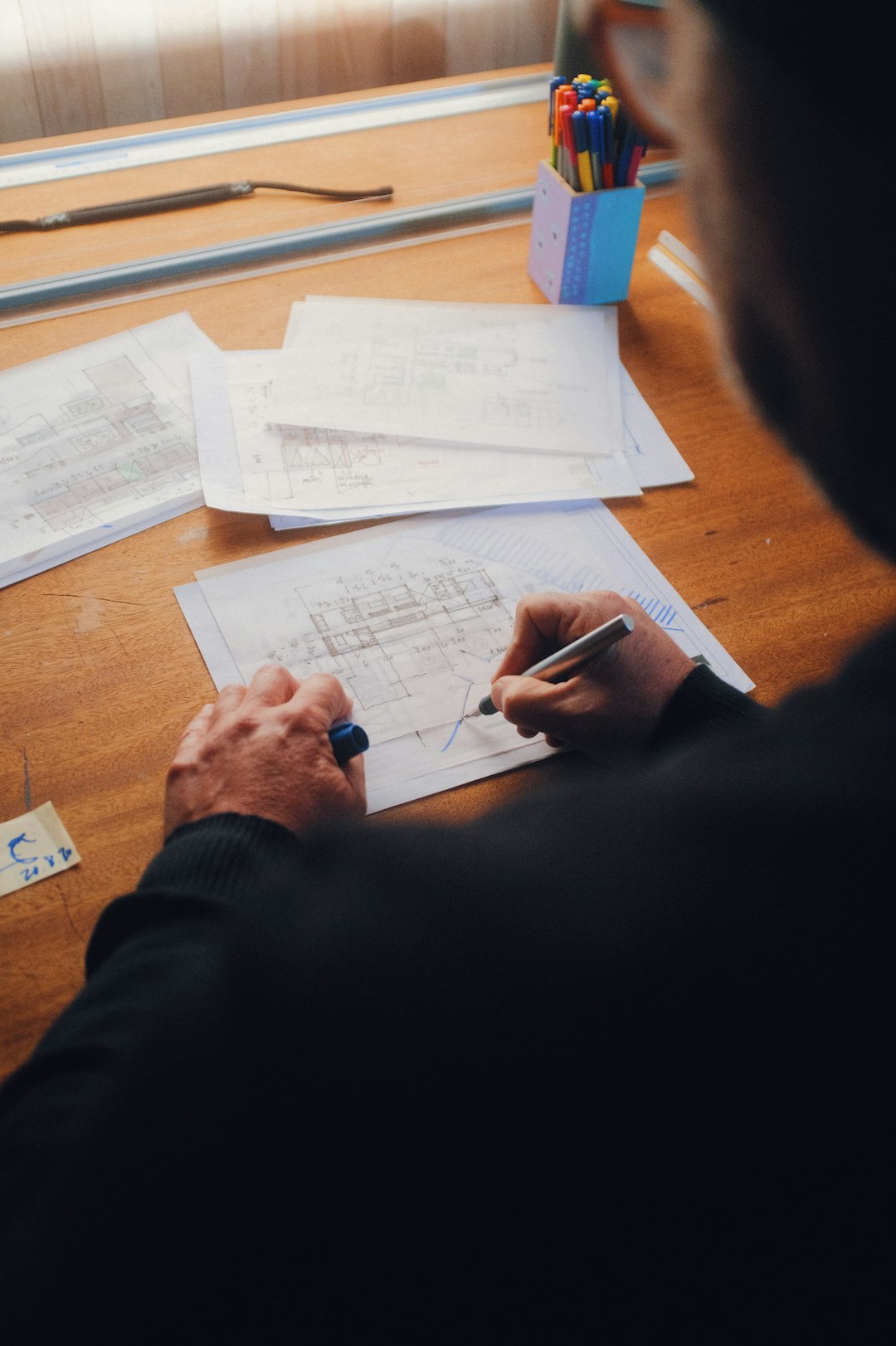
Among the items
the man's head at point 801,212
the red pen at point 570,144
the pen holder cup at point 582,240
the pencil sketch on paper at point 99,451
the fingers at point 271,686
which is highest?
the man's head at point 801,212

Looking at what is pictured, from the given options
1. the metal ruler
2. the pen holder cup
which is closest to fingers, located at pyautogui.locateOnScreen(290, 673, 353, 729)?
the pen holder cup

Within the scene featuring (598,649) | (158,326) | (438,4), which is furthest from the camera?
(438,4)

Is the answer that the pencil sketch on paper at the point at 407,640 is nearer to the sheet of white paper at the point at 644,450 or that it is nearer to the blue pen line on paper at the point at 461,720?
the blue pen line on paper at the point at 461,720

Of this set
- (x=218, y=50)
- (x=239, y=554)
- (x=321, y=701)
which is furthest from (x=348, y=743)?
(x=218, y=50)

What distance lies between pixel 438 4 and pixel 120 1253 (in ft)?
7.36

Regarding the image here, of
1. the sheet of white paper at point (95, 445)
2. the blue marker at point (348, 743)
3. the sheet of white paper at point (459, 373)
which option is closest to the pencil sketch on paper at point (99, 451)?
the sheet of white paper at point (95, 445)

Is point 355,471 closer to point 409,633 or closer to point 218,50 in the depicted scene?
point 409,633

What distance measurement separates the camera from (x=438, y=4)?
1.96 m

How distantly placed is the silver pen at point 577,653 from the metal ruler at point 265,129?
1.10m

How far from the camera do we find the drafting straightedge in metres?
0.78

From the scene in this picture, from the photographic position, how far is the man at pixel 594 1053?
12.6 inches

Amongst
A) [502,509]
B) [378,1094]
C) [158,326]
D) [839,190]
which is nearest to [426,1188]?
[378,1094]

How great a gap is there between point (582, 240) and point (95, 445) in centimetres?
61

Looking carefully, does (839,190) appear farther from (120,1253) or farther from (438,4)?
(438,4)
